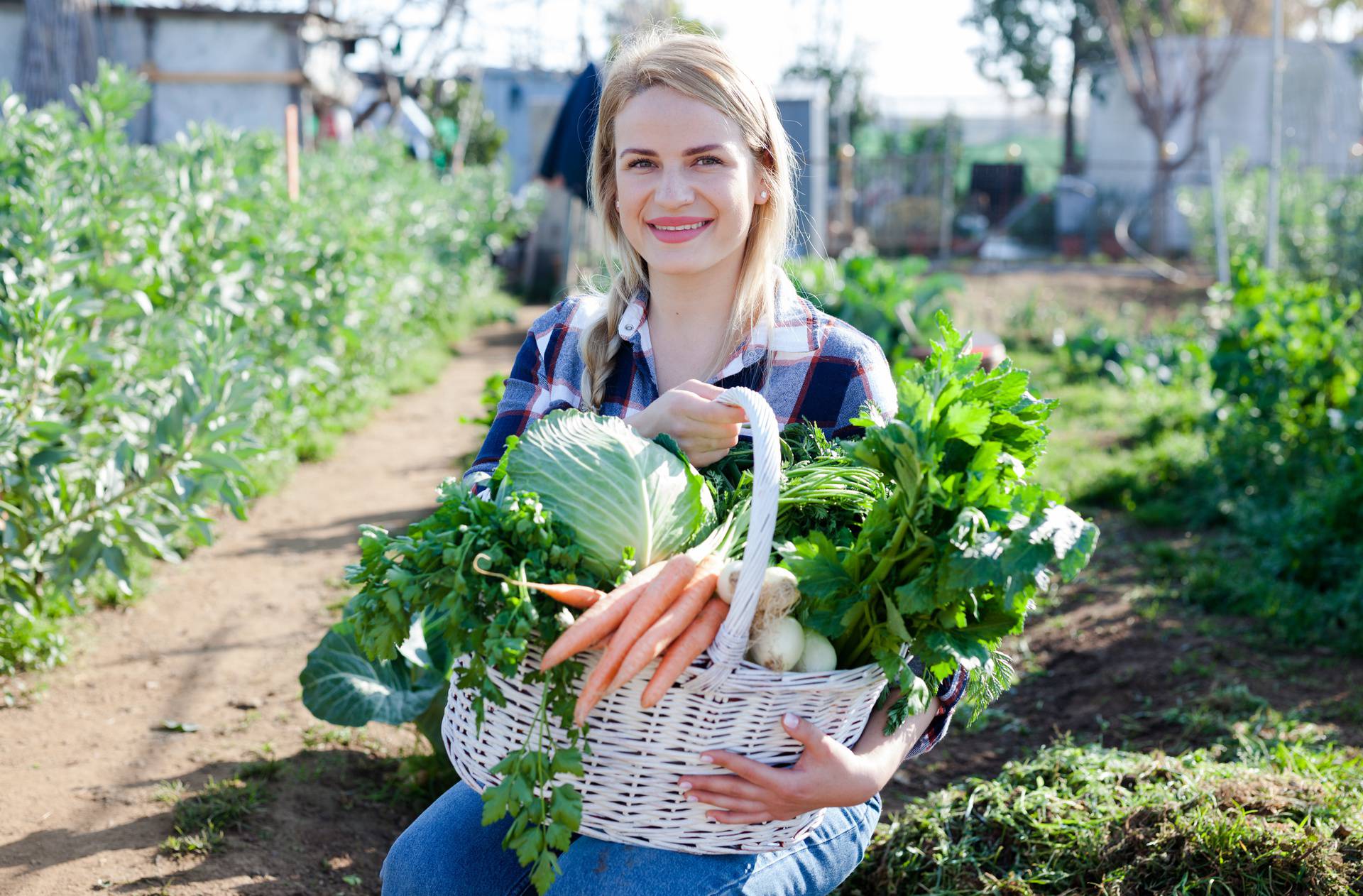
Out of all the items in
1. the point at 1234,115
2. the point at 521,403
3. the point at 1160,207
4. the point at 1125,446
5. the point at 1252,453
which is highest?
the point at 1234,115

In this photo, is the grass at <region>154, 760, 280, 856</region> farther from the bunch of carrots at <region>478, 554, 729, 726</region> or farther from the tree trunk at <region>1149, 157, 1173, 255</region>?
the tree trunk at <region>1149, 157, 1173, 255</region>

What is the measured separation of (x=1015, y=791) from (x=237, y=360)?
102 inches

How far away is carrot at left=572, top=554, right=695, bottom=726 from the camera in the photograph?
149 cm

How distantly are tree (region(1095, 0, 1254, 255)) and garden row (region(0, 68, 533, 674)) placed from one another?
17.2 meters

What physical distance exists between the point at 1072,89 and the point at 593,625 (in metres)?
28.8

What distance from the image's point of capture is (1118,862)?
2.32 meters

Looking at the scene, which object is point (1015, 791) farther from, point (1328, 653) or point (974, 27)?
point (974, 27)

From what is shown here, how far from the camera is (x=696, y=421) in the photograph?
1.86 m

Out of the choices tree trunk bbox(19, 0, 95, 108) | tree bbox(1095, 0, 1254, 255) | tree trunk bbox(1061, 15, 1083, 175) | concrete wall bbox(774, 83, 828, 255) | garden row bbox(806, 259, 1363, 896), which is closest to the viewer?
garden row bbox(806, 259, 1363, 896)

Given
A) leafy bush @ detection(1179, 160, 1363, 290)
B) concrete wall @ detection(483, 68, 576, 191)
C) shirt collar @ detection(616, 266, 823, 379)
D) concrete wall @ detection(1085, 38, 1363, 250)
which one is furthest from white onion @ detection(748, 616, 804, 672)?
concrete wall @ detection(483, 68, 576, 191)

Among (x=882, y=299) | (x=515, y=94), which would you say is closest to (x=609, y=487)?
(x=882, y=299)

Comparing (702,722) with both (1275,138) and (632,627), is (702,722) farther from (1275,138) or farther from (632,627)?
(1275,138)

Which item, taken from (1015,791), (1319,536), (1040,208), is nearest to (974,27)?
(1040,208)

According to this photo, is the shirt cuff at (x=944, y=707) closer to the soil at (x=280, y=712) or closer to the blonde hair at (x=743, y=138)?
the blonde hair at (x=743, y=138)
